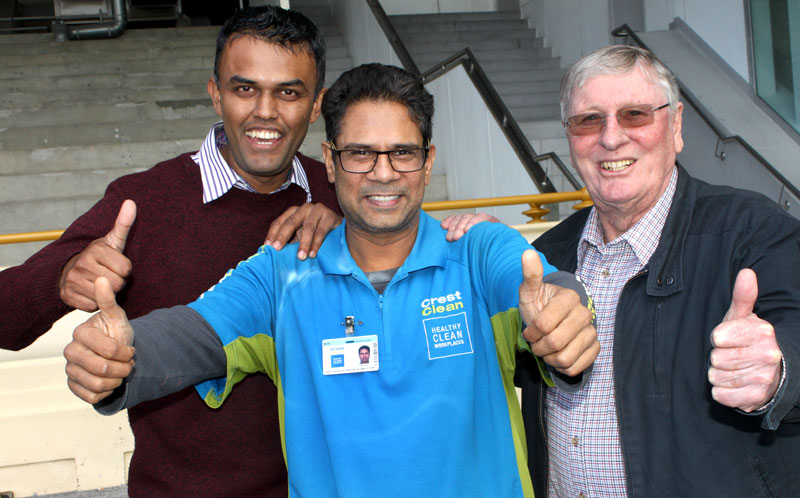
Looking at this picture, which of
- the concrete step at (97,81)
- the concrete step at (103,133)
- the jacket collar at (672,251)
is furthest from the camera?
the concrete step at (97,81)

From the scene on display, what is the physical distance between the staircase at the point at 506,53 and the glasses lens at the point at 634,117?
17.7 ft

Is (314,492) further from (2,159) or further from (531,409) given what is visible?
(2,159)

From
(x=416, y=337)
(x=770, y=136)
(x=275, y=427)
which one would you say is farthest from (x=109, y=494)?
(x=770, y=136)

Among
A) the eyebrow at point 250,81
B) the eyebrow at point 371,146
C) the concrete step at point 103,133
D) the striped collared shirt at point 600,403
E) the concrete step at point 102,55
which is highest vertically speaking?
the concrete step at point 102,55

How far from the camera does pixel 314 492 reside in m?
1.37

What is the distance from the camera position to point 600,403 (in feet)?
5.50

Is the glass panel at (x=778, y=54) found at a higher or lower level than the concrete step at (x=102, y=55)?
lower

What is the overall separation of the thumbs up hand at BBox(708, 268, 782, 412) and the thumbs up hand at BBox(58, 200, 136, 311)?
3.86 ft

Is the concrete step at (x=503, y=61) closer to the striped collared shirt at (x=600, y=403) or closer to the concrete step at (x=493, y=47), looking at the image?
the concrete step at (x=493, y=47)

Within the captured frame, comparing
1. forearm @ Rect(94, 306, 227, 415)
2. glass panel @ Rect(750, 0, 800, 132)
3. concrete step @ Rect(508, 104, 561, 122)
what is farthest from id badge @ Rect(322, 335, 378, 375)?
concrete step @ Rect(508, 104, 561, 122)

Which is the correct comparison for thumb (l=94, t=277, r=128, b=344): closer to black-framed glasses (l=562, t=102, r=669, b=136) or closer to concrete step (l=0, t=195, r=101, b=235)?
black-framed glasses (l=562, t=102, r=669, b=136)

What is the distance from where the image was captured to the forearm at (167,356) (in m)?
1.24

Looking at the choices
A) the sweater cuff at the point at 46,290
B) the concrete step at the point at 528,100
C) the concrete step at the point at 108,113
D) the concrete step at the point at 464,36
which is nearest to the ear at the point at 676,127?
the sweater cuff at the point at 46,290

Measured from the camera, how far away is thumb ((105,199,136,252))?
60.8 inches
